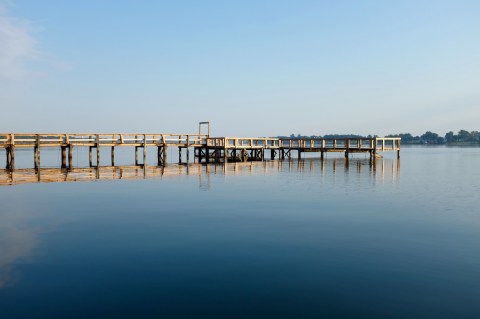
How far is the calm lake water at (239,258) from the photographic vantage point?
8.04 m

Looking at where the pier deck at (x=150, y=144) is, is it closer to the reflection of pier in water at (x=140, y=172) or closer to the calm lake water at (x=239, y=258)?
the reflection of pier in water at (x=140, y=172)

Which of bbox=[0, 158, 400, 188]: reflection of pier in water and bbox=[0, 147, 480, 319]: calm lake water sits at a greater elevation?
bbox=[0, 158, 400, 188]: reflection of pier in water

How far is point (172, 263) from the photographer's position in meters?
10.6

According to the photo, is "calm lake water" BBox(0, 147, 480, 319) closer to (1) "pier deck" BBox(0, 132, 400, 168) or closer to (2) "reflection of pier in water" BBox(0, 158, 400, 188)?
(2) "reflection of pier in water" BBox(0, 158, 400, 188)

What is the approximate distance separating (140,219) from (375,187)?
1661 centimetres

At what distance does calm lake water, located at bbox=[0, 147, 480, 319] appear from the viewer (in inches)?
316

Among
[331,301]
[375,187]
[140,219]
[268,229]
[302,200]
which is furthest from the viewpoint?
[375,187]

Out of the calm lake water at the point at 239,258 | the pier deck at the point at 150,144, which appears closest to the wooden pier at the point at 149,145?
the pier deck at the point at 150,144

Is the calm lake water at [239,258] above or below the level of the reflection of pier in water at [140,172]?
below

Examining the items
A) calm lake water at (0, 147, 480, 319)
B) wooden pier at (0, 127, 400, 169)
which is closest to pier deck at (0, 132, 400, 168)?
wooden pier at (0, 127, 400, 169)

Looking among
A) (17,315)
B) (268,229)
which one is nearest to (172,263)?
(17,315)

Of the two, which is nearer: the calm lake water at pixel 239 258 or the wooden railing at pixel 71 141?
the calm lake water at pixel 239 258

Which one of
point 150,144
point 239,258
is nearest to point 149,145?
point 150,144

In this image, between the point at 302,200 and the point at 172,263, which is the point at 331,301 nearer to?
the point at 172,263
